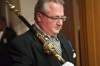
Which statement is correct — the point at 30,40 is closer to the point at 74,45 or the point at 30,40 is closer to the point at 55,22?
the point at 55,22

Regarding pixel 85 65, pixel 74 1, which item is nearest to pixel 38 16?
pixel 74 1

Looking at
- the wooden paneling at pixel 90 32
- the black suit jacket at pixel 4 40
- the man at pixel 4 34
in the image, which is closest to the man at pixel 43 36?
the wooden paneling at pixel 90 32

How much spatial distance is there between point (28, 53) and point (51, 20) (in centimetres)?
22

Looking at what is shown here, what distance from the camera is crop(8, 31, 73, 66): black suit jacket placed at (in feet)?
4.72

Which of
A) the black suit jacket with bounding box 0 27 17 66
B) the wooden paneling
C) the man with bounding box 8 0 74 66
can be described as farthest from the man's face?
the black suit jacket with bounding box 0 27 17 66

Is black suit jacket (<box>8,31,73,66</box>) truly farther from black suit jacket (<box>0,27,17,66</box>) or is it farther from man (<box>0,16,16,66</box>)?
man (<box>0,16,16,66</box>)

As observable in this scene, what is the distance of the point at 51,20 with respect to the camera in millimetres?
1550

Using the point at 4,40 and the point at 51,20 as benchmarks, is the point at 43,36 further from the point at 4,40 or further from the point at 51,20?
the point at 4,40

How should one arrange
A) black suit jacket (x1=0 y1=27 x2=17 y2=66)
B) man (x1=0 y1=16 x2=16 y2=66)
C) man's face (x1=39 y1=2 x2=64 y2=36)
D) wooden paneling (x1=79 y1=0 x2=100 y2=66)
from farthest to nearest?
man (x1=0 y1=16 x2=16 y2=66), black suit jacket (x1=0 y1=27 x2=17 y2=66), wooden paneling (x1=79 y1=0 x2=100 y2=66), man's face (x1=39 y1=2 x2=64 y2=36)

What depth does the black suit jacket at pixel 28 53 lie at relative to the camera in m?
1.44

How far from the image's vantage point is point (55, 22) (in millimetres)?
1562

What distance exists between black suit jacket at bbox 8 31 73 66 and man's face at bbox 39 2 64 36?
0.08m

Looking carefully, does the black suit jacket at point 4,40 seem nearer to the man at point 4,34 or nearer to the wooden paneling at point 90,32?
the man at point 4,34

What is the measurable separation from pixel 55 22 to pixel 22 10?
976 millimetres
